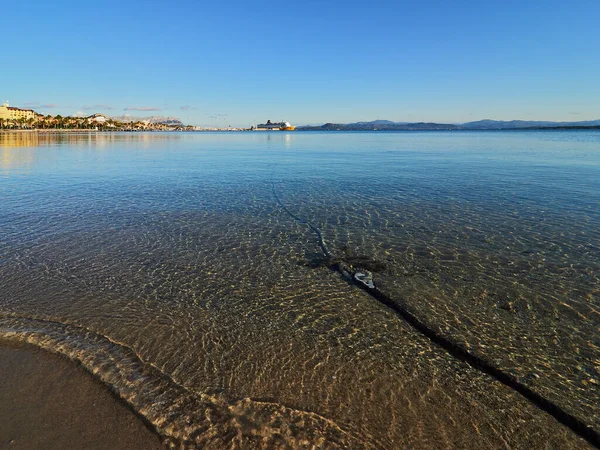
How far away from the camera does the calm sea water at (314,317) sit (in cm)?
391

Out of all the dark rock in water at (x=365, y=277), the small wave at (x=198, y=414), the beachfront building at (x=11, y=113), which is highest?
the beachfront building at (x=11, y=113)

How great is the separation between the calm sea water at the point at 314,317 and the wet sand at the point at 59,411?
0.58 ft

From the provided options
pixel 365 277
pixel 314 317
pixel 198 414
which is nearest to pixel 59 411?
pixel 198 414

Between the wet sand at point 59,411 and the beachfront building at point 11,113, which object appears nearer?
the wet sand at point 59,411

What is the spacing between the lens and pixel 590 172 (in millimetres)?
24734

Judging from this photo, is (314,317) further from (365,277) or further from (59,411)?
(59,411)

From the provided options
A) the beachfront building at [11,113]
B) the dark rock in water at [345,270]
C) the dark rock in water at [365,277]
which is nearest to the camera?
the dark rock in water at [365,277]

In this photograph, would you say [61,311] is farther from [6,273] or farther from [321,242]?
[321,242]

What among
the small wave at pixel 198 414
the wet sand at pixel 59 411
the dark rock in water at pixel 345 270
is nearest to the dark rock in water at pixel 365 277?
the dark rock in water at pixel 345 270

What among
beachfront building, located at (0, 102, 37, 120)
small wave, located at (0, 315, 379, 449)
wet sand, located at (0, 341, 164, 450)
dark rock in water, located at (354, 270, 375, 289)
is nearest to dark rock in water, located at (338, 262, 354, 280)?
dark rock in water, located at (354, 270, 375, 289)

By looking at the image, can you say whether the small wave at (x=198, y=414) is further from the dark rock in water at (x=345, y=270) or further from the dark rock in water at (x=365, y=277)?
the dark rock in water at (x=345, y=270)

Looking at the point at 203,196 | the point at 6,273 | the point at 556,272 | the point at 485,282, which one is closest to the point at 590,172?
the point at 556,272

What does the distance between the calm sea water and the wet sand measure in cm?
18

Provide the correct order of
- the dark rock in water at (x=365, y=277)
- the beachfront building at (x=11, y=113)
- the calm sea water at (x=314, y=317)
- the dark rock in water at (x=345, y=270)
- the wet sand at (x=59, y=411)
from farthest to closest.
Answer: the beachfront building at (x=11, y=113) → the dark rock in water at (x=345, y=270) → the dark rock in water at (x=365, y=277) → the calm sea water at (x=314, y=317) → the wet sand at (x=59, y=411)
